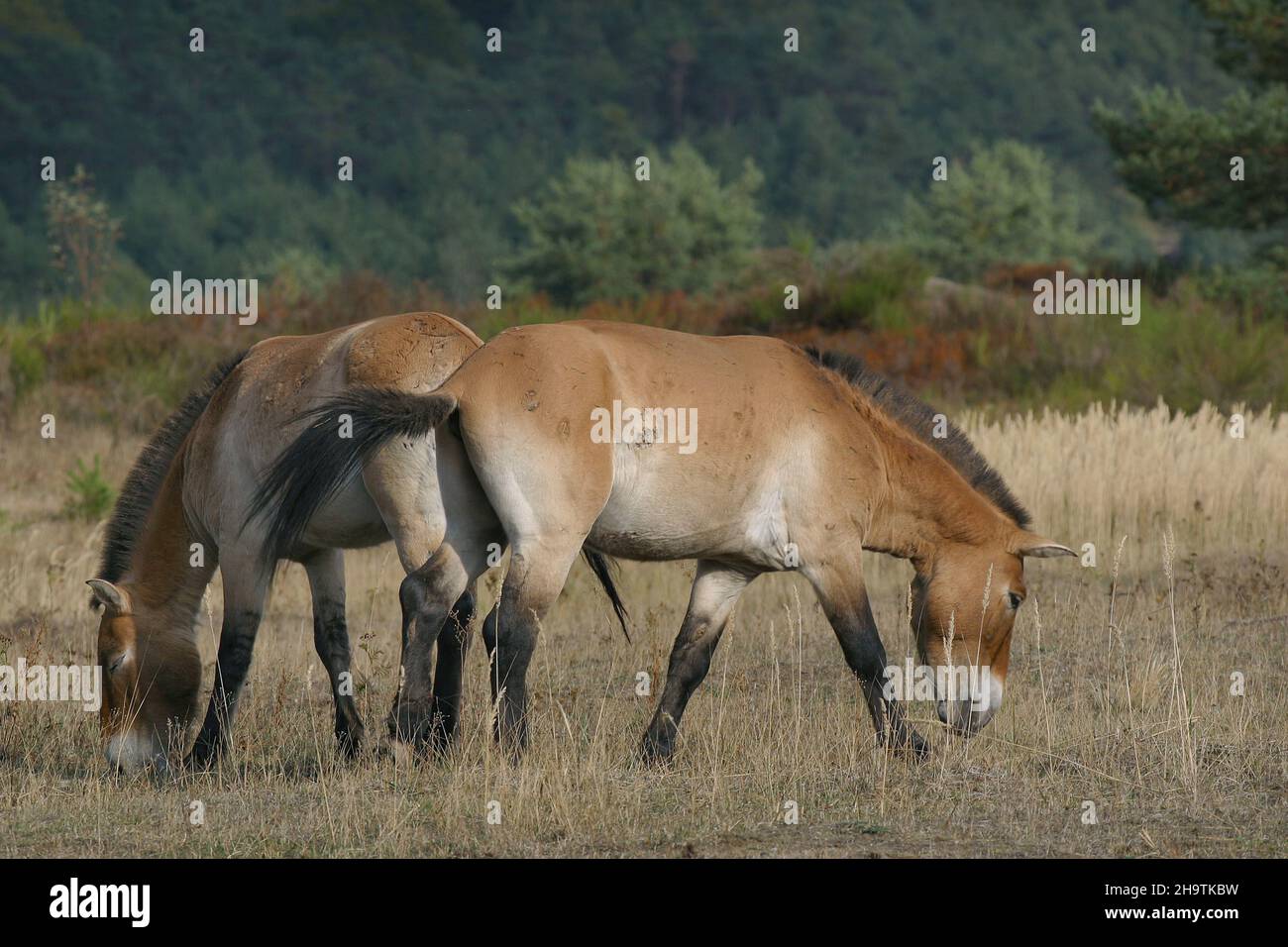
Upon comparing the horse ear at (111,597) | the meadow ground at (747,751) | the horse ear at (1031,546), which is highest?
the horse ear at (1031,546)

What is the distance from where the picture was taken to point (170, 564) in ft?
26.0

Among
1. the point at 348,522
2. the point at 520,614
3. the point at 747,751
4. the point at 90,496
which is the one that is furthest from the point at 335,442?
the point at 90,496

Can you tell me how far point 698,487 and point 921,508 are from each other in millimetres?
1221

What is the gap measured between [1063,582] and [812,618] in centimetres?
221

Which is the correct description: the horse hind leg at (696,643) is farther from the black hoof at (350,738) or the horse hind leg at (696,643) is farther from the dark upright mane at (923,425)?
the black hoof at (350,738)

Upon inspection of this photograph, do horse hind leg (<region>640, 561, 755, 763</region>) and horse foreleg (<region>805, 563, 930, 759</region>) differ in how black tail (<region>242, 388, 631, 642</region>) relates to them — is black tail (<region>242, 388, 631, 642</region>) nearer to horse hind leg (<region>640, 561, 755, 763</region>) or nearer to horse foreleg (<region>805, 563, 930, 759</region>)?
horse hind leg (<region>640, 561, 755, 763</region>)

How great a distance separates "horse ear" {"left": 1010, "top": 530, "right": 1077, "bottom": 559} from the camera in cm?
777

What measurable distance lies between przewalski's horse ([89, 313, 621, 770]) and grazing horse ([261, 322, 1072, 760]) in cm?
18

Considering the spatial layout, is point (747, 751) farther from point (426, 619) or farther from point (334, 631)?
point (334, 631)

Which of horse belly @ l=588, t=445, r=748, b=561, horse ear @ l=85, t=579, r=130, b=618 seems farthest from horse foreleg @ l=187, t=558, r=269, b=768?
horse belly @ l=588, t=445, r=748, b=561

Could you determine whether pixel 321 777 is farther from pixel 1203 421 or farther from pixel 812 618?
pixel 1203 421

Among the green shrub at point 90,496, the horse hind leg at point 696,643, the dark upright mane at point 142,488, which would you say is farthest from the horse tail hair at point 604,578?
the green shrub at point 90,496

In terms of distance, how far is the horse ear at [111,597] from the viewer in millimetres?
7594

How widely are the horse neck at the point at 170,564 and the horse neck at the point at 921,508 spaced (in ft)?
10.5
